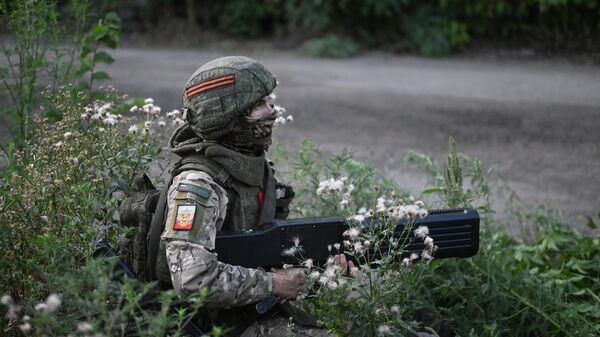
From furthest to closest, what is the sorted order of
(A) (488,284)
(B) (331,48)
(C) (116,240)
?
(B) (331,48) → (A) (488,284) → (C) (116,240)

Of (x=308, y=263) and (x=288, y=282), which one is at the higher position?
(x=308, y=263)

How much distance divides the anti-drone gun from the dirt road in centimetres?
303

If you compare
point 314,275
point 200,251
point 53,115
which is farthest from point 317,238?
point 53,115

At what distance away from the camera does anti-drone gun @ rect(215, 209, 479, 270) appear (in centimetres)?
309

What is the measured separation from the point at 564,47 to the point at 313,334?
35.9 ft

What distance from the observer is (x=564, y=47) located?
42.9ft

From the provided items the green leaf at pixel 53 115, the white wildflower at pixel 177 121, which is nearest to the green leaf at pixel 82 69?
the green leaf at pixel 53 115

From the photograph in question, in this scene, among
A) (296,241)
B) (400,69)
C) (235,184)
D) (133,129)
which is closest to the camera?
(296,241)

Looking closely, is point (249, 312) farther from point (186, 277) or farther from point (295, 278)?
point (186, 277)

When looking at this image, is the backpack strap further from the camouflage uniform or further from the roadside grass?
the roadside grass

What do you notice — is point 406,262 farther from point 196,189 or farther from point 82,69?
point 82,69

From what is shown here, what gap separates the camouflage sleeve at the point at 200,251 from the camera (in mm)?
2855

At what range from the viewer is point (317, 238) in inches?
127

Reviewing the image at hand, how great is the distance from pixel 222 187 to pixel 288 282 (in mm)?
420
